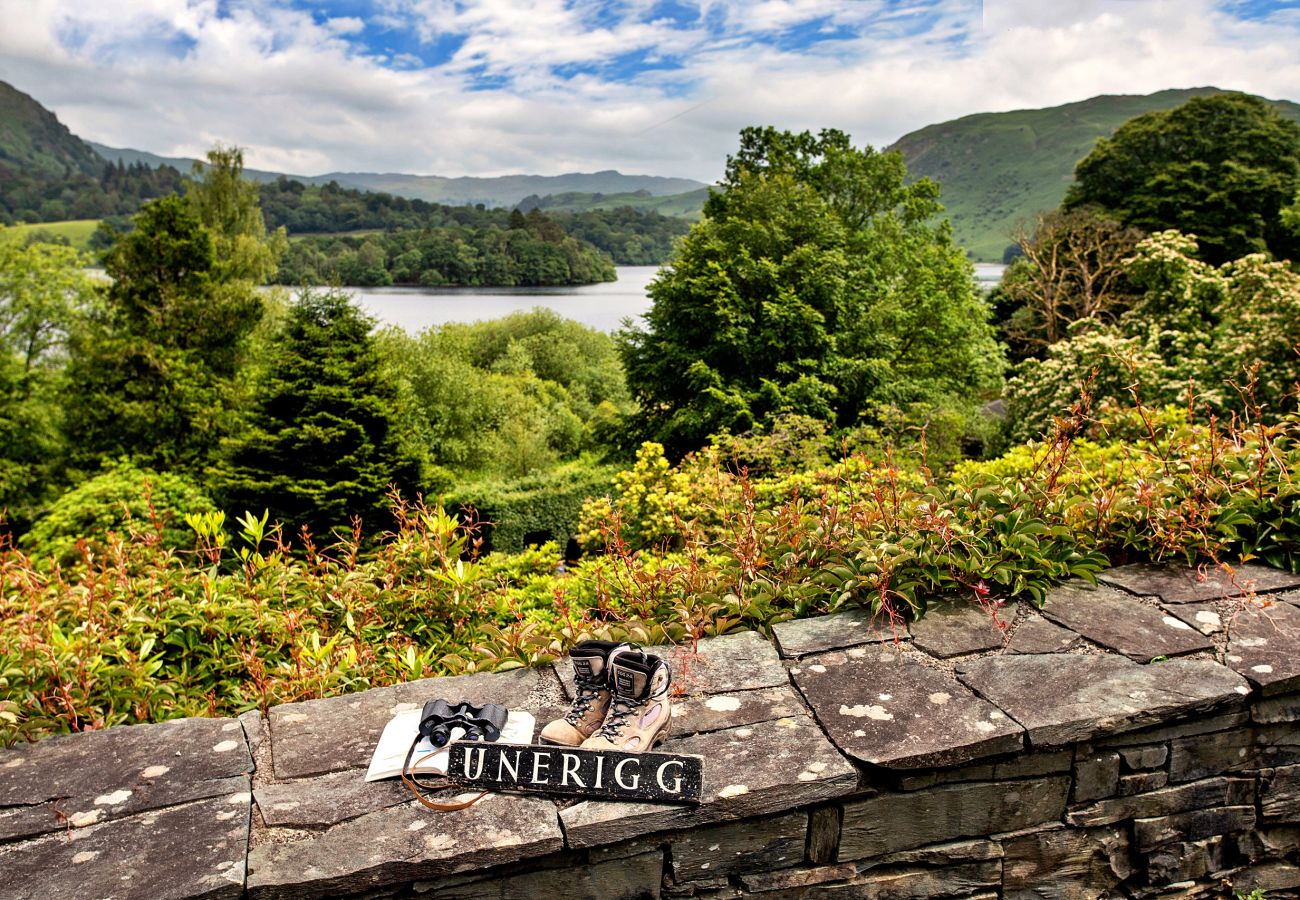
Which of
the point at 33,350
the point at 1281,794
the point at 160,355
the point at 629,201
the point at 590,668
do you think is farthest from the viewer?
the point at 629,201

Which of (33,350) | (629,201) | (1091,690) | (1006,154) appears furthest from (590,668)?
(629,201)

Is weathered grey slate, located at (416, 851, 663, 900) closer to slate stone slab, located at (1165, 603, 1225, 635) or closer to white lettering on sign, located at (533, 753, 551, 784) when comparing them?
white lettering on sign, located at (533, 753, 551, 784)

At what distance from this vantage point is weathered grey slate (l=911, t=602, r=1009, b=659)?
2.49 meters

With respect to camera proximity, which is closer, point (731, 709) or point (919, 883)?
point (919, 883)

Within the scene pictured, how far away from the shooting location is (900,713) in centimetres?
216

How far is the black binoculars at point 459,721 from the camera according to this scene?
2.01m

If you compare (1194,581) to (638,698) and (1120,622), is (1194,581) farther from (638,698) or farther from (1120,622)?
(638,698)

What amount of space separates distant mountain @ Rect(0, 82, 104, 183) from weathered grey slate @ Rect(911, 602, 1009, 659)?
204 m

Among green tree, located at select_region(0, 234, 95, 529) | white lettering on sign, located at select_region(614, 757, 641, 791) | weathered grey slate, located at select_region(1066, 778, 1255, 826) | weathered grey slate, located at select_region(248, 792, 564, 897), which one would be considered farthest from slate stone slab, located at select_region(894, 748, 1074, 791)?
green tree, located at select_region(0, 234, 95, 529)

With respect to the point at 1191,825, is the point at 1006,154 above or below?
above

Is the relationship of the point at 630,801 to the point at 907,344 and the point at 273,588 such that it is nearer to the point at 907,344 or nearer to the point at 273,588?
the point at 273,588

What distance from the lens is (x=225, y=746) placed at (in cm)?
214

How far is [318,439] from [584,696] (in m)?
12.9

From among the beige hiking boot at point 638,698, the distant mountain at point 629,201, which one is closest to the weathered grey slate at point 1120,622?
the beige hiking boot at point 638,698
